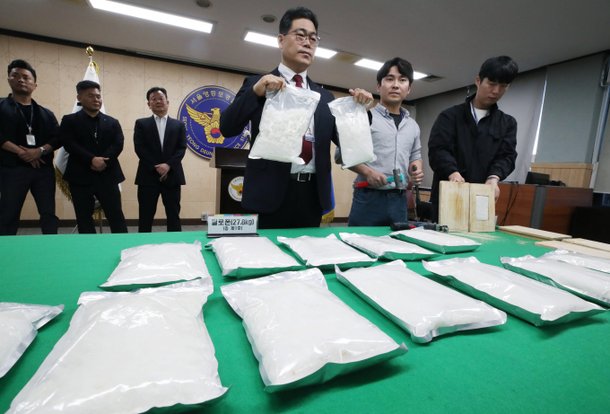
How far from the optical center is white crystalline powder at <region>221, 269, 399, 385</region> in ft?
1.18

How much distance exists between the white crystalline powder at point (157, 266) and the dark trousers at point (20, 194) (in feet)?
7.82

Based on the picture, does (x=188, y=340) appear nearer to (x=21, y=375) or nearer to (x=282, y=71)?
(x=21, y=375)

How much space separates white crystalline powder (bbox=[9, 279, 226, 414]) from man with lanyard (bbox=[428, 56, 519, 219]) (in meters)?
1.61

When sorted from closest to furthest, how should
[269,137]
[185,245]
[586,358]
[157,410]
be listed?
[157,410] → [586,358] → [185,245] → [269,137]

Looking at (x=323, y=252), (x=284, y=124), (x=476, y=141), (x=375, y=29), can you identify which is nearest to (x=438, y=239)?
(x=323, y=252)

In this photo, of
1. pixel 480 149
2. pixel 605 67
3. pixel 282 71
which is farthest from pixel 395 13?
pixel 605 67

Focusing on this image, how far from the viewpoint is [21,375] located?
1.16ft

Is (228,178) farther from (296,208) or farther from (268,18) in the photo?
(296,208)

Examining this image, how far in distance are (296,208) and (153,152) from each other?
86.3 inches

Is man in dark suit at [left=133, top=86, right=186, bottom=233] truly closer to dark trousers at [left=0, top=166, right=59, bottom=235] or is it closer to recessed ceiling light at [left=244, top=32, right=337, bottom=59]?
dark trousers at [left=0, top=166, right=59, bottom=235]

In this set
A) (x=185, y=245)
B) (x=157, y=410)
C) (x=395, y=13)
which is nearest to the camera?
(x=157, y=410)

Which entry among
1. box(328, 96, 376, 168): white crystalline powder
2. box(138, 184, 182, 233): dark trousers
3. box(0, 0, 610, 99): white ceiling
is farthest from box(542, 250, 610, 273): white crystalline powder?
box(138, 184, 182, 233): dark trousers

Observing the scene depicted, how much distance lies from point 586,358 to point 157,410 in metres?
0.62

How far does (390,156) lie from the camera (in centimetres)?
184
